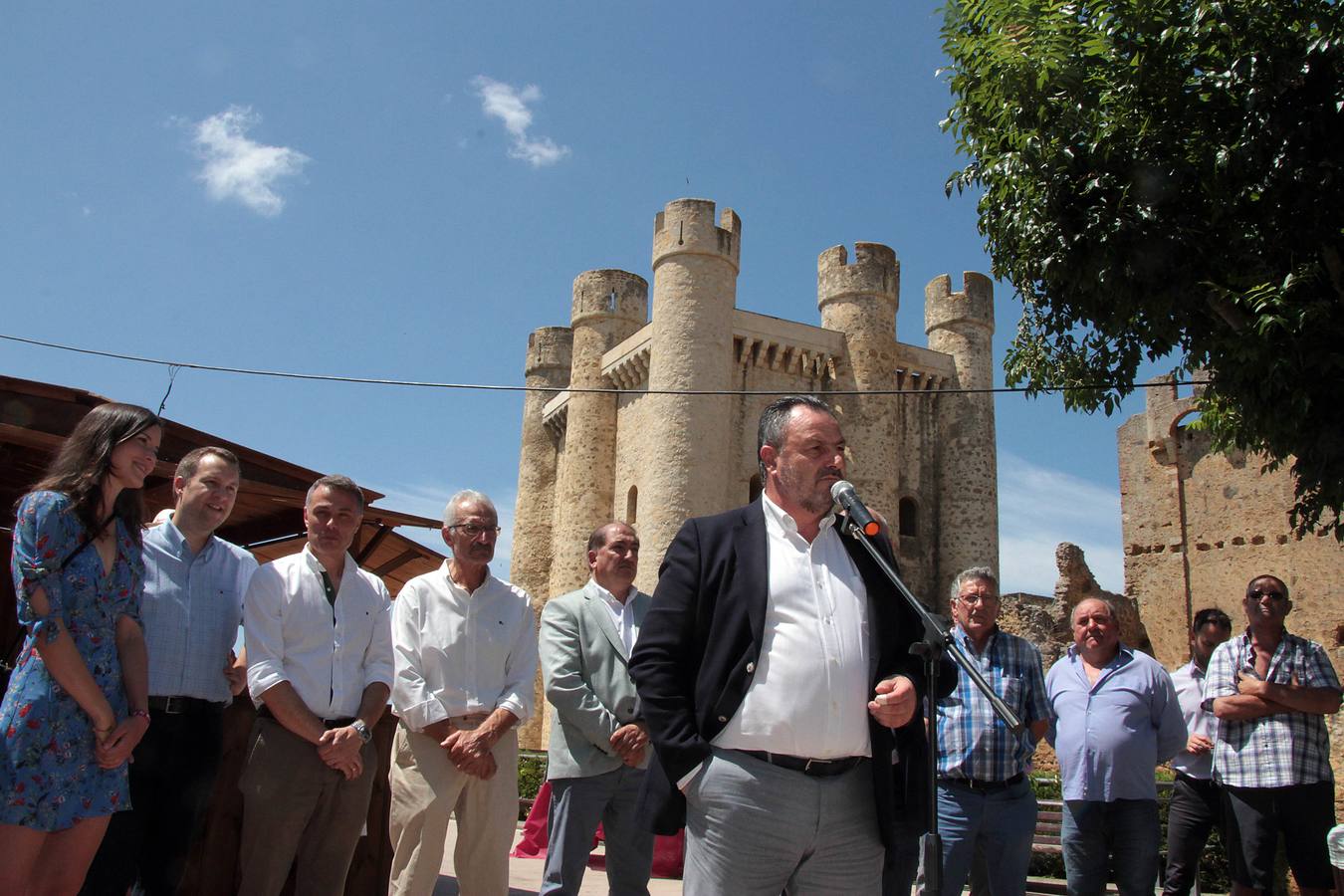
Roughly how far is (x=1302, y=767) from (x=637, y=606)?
137 inches

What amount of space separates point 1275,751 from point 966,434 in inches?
876

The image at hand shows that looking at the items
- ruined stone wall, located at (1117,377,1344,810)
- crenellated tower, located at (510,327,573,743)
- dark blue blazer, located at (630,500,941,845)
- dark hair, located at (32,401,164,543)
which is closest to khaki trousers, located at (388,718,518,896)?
dark hair, located at (32,401,164,543)

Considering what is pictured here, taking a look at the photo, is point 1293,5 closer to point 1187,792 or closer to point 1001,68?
point 1001,68

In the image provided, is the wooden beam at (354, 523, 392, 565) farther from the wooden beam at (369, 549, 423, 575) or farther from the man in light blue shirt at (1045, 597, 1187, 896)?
the man in light blue shirt at (1045, 597, 1187, 896)

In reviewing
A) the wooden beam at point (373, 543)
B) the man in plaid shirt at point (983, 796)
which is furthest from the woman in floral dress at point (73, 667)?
the wooden beam at point (373, 543)

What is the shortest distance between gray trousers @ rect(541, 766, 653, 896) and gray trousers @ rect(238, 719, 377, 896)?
3.07 feet

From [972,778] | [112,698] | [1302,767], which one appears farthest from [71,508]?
[1302,767]

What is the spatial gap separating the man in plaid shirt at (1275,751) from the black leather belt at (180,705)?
496 centimetres

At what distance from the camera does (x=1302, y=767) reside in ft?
18.3

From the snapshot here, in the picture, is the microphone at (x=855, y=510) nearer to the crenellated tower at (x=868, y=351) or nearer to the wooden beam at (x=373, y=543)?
the wooden beam at (x=373, y=543)

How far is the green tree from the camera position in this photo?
7.01 metres

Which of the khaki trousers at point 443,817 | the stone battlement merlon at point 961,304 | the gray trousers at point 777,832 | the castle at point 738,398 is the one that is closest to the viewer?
the gray trousers at point 777,832

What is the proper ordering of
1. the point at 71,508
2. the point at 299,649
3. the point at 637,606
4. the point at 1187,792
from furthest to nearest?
the point at 1187,792, the point at 637,606, the point at 299,649, the point at 71,508

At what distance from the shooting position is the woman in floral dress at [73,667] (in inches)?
134
